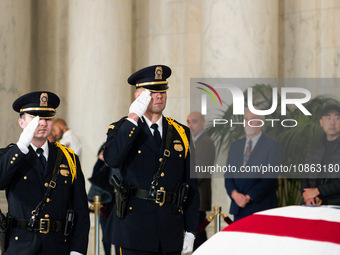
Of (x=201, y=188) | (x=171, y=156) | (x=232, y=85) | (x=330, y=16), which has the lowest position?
(x=201, y=188)

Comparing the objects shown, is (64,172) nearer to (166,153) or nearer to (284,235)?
(166,153)

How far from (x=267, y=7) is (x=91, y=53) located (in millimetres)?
2783

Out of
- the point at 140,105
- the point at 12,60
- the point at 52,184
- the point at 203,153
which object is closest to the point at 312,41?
the point at 203,153

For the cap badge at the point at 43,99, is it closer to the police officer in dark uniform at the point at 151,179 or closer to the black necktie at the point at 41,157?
the black necktie at the point at 41,157

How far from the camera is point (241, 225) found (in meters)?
Result: 3.37

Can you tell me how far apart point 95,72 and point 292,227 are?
7.56 metres

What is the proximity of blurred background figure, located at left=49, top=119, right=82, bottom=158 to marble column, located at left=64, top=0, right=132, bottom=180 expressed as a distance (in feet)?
1.78

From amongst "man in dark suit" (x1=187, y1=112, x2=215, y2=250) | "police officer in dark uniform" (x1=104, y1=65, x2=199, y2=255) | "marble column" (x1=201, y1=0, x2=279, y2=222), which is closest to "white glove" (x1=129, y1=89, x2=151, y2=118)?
A: "police officer in dark uniform" (x1=104, y1=65, x2=199, y2=255)

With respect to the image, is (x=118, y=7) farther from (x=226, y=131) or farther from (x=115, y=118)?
(x=226, y=131)

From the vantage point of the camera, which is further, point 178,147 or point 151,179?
point 178,147

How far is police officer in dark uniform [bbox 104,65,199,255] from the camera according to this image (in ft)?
15.7

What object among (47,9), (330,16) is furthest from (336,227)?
(47,9)

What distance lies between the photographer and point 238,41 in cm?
923

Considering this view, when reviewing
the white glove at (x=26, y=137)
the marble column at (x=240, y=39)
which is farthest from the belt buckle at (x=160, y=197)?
the marble column at (x=240, y=39)
